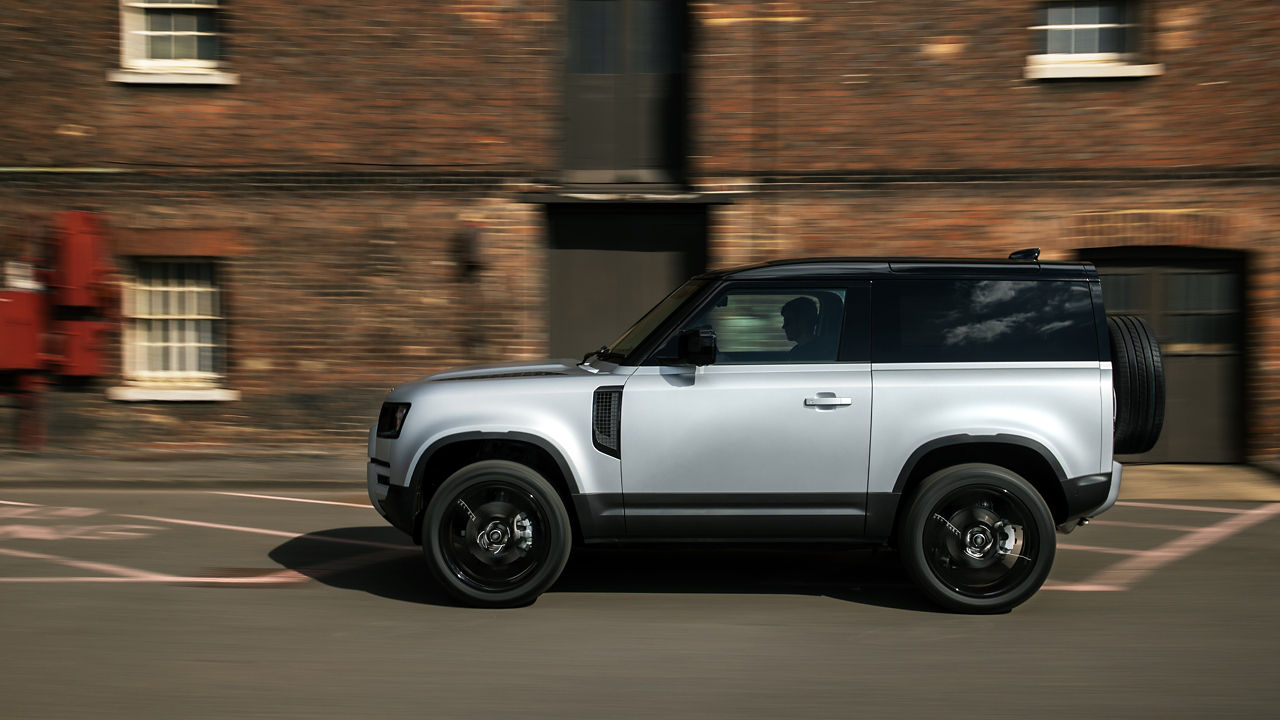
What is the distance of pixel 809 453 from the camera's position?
6.16 meters

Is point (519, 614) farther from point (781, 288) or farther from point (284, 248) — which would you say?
point (284, 248)

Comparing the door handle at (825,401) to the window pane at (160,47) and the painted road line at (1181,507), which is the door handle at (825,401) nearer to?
the painted road line at (1181,507)

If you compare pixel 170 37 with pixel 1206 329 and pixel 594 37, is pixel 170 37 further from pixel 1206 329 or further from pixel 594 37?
pixel 1206 329

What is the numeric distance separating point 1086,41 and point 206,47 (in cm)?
914

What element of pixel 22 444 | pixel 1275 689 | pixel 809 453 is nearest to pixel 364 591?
pixel 809 453

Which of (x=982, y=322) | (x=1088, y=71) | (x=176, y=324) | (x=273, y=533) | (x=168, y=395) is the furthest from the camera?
(x=176, y=324)

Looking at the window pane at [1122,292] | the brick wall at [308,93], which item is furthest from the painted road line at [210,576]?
the window pane at [1122,292]

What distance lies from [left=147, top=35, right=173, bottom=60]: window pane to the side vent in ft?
29.0

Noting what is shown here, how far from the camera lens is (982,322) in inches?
248

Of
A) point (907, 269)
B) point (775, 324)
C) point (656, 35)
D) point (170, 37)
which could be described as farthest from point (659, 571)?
point (170, 37)

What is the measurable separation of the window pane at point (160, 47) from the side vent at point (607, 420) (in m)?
8.83

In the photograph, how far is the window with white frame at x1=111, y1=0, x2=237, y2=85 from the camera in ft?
41.4

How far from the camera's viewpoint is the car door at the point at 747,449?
616 cm

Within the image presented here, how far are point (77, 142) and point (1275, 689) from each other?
12.0 m
